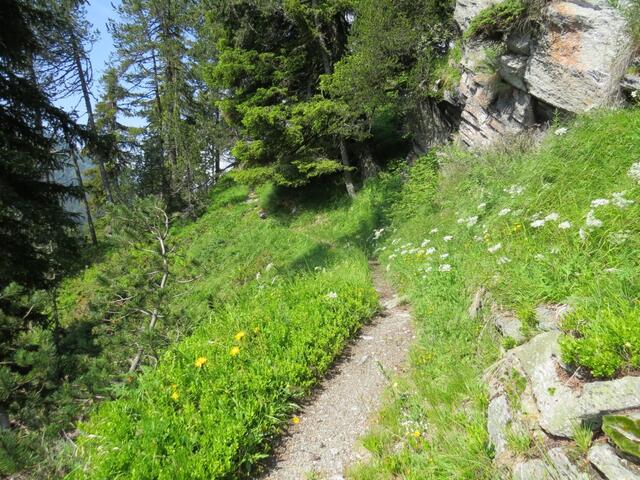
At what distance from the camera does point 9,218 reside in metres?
7.22

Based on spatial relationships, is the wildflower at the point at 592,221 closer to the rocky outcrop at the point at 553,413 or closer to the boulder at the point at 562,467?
the rocky outcrop at the point at 553,413

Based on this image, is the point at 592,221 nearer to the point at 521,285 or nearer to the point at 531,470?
the point at 521,285

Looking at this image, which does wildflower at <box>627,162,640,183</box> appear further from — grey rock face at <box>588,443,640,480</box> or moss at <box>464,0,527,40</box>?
moss at <box>464,0,527,40</box>

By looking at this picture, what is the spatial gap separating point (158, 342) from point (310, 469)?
2893 millimetres

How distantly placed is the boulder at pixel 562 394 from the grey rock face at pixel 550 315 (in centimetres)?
17

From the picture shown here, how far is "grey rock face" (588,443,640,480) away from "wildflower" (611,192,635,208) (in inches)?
93.2

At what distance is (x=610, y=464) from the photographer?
6.02 ft

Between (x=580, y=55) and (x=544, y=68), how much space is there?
2.47 ft

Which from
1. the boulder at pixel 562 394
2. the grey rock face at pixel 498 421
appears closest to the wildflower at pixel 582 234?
the boulder at pixel 562 394

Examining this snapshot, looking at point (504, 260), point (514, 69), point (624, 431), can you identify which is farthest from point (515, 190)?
point (514, 69)

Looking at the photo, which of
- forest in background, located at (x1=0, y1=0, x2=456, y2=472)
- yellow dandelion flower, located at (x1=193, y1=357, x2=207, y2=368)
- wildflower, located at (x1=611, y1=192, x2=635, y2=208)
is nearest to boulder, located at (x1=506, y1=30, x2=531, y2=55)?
forest in background, located at (x1=0, y1=0, x2=456, y2=472)

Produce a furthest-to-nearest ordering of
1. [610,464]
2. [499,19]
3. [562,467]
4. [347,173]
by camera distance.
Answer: [347,173]
[499,19]
[562,467]
[610,464]

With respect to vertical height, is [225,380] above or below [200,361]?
below

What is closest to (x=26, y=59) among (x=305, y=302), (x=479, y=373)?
(x=305, y=302)
